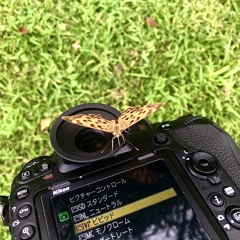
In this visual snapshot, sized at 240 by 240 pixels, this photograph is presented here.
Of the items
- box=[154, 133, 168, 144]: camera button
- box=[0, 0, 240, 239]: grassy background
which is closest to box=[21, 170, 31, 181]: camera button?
box=[154, 133, 168, 144]: camera button

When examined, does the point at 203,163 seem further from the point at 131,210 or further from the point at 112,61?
the point at 112,61

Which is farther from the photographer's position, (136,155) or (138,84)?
(138,84)

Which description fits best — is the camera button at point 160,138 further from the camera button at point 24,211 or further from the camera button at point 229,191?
the camera button at point 24,211

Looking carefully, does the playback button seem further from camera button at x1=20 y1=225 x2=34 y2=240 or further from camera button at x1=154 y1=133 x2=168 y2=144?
camera button at x1=20 y1=225 x2=34 y2=240

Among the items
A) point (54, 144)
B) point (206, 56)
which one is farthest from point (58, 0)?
point (54, 144)

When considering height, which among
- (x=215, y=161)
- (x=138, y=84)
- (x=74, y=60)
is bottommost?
(x=215, y=161)

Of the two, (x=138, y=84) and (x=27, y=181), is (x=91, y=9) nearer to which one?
(x=138, y=84)

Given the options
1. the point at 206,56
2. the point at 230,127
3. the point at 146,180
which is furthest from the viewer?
the point at 206,56

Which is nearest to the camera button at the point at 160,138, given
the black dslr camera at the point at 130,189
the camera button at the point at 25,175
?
the black dslr camera at the point at 130,189
